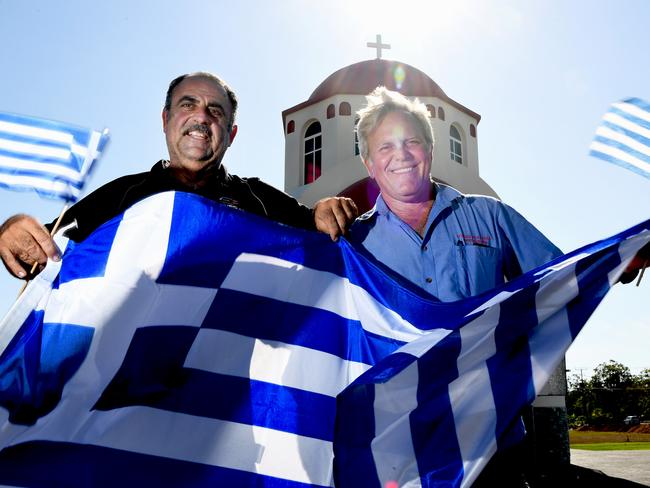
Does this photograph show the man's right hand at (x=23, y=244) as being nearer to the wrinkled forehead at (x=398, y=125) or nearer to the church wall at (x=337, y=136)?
the wrinkled forehead at (x=398, y=125)

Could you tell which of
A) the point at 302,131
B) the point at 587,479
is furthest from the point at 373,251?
the point at 302,131

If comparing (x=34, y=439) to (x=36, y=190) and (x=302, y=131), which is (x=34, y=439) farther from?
(x=302, y=131)

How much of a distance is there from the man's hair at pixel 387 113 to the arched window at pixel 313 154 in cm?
1779

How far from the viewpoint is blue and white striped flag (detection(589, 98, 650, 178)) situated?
387 centimetres

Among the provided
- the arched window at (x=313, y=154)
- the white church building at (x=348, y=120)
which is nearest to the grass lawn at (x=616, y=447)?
the white church building at (x=348, y=120)

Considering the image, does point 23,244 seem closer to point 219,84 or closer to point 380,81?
point 219,84

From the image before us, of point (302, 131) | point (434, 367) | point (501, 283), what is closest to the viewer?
point (434, 367)

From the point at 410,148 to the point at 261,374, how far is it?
156cm

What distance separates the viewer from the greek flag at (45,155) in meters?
3.41

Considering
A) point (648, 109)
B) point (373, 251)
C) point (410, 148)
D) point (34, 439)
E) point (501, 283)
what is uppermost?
point (648, 109)

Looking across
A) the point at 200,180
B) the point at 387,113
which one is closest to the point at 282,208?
the point at 200,180

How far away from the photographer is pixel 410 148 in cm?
355

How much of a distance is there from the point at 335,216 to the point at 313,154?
60.7 ft

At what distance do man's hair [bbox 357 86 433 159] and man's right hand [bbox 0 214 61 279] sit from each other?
1.90 meters
